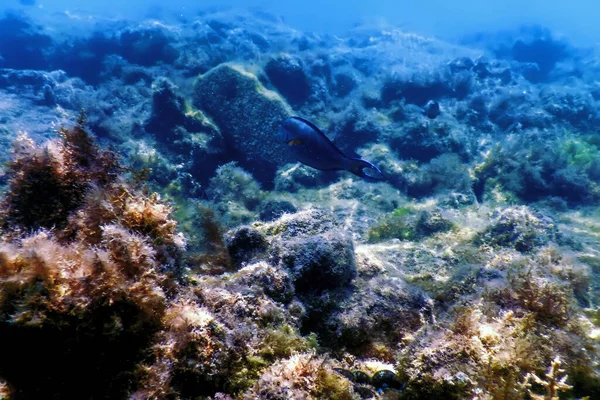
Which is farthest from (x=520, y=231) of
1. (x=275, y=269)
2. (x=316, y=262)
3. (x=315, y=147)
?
(x=275, y=269)

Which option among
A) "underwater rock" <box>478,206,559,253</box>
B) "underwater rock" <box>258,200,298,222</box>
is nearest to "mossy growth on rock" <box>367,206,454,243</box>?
"underwater rock" <box>478,206,559,253</box>

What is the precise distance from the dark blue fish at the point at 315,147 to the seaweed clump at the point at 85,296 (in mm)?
1714

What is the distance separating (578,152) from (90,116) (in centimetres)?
1429

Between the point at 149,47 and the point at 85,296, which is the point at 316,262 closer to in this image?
the point at 85,296

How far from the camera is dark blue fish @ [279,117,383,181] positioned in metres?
3.27

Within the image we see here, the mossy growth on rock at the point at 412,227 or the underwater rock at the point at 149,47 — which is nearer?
the mossy growth on rock at the point at 412,227

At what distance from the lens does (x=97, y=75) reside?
14469 mm

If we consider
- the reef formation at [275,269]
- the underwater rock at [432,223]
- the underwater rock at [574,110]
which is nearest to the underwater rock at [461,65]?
the underwater rock at [574,110]

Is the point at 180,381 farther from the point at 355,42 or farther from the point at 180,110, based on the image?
the point at 355,42

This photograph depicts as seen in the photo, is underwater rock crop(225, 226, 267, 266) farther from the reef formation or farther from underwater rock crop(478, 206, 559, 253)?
underwater rock crop(478, 206, 559, 253)

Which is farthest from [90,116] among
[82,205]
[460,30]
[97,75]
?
[460,30]

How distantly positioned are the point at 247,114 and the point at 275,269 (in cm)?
678

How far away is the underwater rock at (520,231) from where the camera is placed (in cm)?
478

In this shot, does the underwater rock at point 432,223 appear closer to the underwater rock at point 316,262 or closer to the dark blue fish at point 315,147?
the dark blue fish at point 315,147
